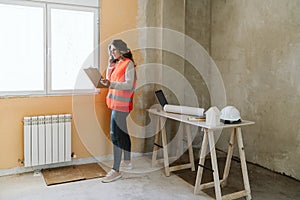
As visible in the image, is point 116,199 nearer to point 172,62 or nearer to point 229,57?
point 172,62

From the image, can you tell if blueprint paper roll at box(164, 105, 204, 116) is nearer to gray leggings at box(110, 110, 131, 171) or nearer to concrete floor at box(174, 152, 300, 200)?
gray leggings at box(110, 110, 131, 171)

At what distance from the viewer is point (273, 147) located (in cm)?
435

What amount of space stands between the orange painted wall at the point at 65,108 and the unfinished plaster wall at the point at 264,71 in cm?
167

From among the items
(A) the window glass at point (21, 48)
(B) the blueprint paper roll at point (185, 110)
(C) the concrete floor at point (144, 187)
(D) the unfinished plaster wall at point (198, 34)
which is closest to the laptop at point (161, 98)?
(B) the blueprint paper roll at point (185, 110)

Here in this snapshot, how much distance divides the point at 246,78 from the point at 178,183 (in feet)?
6.77

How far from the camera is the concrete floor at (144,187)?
3379 millimetres

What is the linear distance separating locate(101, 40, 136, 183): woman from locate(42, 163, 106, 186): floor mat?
25 cm

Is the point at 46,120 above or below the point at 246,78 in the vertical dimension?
below

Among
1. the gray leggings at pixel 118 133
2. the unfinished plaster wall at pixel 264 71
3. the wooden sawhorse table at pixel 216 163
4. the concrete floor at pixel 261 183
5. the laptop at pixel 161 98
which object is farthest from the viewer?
the laptop at pixel 161 98

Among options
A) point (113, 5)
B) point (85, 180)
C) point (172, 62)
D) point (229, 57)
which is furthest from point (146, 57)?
point (85, 180)

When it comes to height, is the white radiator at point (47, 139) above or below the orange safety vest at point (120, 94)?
below

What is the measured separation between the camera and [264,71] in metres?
4.43

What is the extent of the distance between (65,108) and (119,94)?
2.84ft

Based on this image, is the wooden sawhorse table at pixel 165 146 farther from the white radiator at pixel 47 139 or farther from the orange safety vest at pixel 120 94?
the white radiator at pixel 47 139
